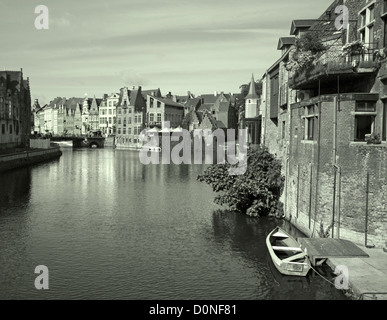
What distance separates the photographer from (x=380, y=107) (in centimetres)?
2125

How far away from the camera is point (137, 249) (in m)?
24.7

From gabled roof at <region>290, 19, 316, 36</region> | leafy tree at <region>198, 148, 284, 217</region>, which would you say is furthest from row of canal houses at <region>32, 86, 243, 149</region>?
gabled roof at <region>290, 19, 316, 36</region>

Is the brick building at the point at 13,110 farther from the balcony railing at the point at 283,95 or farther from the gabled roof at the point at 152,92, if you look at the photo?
the balcony railing at the point at 283,95

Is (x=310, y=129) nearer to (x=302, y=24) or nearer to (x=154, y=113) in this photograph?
(x=302, y=24)

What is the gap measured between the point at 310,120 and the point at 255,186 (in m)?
7.86

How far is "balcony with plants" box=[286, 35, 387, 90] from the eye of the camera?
70.6 feet

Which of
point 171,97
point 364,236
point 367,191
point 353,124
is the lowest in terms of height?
point 364,236

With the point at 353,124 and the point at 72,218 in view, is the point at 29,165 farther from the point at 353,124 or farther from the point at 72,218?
the point at 353,124

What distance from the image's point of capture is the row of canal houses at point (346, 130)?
2092cm

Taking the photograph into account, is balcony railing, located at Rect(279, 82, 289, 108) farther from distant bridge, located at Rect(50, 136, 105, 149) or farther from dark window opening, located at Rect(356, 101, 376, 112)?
distant bridge, located at Rect(50, 136, 105, 149)

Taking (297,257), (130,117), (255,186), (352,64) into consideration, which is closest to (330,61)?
(352,64)

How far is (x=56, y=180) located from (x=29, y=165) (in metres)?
21.2

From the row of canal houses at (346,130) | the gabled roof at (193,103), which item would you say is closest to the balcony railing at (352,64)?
the row of canal houses at (346,130)
